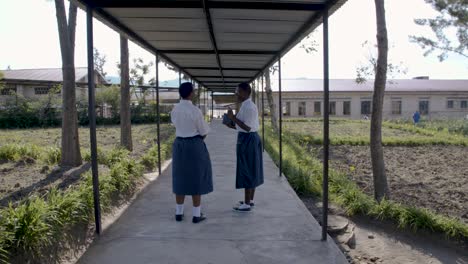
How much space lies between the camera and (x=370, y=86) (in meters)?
34.8

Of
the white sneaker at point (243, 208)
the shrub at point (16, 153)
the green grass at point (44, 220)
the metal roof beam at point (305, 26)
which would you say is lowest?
the white sneaker at point (243, 208)

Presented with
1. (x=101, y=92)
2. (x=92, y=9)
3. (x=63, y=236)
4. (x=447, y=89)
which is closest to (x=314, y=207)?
(x=63, y=236)

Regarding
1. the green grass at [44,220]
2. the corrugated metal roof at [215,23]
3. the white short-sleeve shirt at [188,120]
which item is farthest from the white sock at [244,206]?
the corrugated metal roof at [215,23]

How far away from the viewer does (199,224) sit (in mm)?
4246

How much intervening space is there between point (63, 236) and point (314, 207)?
132 inches

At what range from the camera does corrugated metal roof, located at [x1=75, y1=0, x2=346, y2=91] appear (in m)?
3.71

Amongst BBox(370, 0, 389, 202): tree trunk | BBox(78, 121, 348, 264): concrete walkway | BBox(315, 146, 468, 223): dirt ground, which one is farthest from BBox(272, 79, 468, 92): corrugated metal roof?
BBox(78, 121, 348, 264): concrete walkway

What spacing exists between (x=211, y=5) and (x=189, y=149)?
1.47 meters

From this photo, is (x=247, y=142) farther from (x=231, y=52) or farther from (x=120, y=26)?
(x=231, y=52)

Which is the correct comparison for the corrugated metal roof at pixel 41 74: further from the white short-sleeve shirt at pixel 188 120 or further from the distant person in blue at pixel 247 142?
the white short-sleeve shirt at pixel 188 120

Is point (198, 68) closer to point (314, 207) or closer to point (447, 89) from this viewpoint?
point (314, 207)

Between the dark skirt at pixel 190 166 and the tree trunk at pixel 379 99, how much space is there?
3.80m

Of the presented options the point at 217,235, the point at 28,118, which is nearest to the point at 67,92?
the point at 217,235

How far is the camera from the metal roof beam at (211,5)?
12.0 feet
